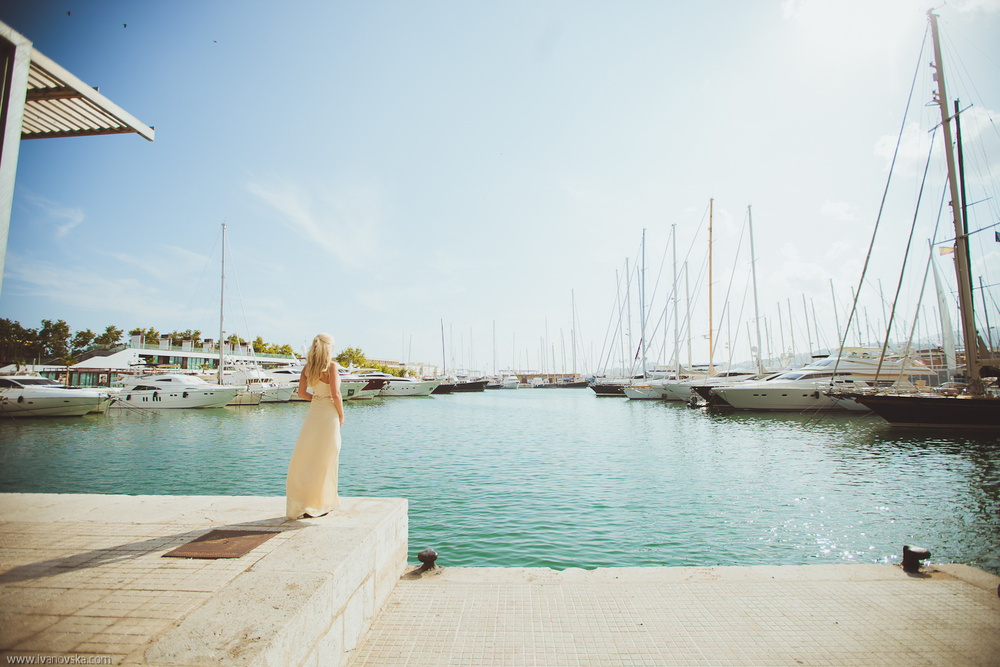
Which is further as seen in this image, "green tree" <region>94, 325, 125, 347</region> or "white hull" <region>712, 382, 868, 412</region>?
"green tree" <region>94, 325, 125, 347</region>

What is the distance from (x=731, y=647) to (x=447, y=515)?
21.3 ft

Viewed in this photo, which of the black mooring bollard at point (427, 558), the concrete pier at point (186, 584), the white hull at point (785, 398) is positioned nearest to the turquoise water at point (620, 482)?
the black mooring bollard at point (427, 558)

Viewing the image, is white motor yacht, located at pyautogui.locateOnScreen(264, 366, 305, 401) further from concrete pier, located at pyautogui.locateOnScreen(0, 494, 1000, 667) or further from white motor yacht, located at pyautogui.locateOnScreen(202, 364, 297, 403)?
concrete pier, located at pyautogui.locateOnScreen(0, 494, 1000, 667)

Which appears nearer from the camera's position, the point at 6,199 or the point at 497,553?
the point at 6,199

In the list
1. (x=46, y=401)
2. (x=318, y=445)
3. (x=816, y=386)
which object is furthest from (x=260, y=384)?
(x=816, y=386)

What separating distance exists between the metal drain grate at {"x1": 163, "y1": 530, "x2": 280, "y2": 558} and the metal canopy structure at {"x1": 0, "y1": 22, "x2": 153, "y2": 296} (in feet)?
7.44

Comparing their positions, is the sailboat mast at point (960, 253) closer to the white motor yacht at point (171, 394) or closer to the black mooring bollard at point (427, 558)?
the black mooring bollard at point (427, 558)

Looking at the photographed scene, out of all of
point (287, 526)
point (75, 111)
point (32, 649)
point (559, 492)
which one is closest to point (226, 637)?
point (32, 649)

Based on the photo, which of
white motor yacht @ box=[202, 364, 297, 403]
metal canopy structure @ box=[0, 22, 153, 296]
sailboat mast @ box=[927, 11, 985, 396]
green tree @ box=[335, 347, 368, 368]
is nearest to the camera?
metal canopy structure @ box=[0, 22, 153, 296]

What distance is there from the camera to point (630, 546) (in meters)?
7.33

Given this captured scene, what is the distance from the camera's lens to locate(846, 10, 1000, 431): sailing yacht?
58.2ft

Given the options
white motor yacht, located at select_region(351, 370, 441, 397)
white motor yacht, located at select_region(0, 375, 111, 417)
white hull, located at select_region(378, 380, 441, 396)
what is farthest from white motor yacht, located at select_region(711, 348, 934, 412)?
white hull, located at select_region(378, 380, 441, 396)

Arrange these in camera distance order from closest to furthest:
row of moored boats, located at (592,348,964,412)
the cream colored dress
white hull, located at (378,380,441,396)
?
1. the cream colored dress
2. row of moored boats, located at (592,348,964,412)
3. white hull, located at (378,380,441,396)

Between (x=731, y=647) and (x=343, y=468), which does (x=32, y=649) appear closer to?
(x=731, y=647)
